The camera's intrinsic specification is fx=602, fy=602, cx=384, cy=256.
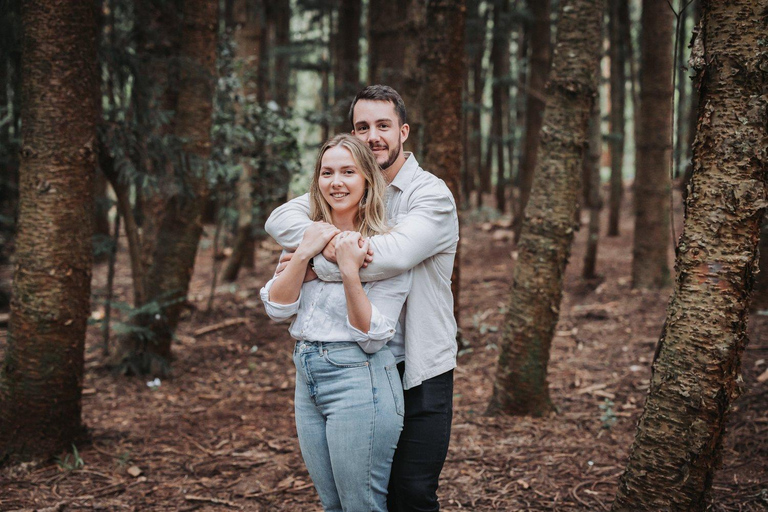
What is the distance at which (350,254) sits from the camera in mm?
2357

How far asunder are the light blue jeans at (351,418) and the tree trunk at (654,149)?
731 cm

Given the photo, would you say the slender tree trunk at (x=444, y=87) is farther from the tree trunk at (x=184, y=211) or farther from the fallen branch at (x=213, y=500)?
the fallen branch at (x=213, y=500)

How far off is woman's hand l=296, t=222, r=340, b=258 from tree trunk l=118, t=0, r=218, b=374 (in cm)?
404

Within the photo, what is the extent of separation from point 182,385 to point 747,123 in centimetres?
570

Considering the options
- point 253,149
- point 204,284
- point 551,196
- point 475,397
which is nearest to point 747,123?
point 551,196

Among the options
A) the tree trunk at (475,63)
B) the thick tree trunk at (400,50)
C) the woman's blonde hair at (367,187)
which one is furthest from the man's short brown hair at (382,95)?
the tree trunk at (475,63)

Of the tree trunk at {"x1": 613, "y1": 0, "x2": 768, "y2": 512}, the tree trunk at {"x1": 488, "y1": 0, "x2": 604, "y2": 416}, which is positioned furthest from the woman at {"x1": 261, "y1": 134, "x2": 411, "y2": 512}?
the tree trunk at {"x1": 488, "y1": 0, "x2": 604, "y2": 416}

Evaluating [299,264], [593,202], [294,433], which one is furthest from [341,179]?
[593,202]

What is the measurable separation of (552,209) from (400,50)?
217 inches

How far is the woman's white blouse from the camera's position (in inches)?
93.8

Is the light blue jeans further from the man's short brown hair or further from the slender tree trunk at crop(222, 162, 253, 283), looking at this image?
the slender tree trunk at crop(222, 162, 253, 283)

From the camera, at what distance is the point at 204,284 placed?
1138 centimetres

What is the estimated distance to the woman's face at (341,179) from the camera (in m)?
2.52

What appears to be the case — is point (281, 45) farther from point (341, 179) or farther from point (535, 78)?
point (341, 179)
